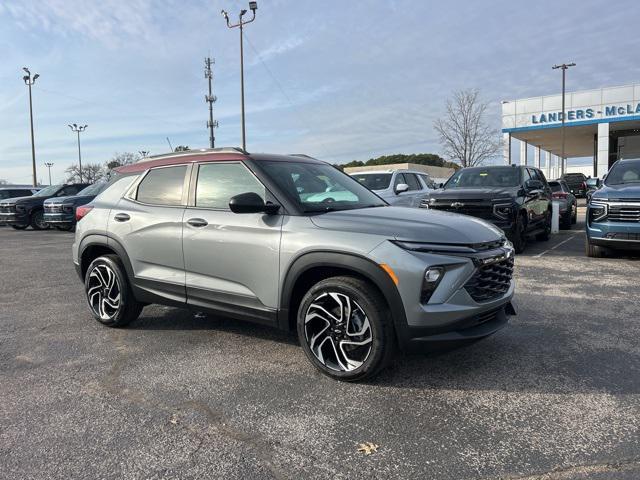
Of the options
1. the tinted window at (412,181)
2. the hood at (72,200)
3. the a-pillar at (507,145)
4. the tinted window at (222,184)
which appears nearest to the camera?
the tinted window at (222,184)

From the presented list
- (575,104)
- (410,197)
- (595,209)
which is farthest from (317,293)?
(575,104)

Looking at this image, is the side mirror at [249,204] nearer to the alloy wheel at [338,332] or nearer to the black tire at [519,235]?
the alloy wheel at [338,332]

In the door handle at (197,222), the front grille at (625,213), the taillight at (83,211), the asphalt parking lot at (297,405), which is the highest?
the taillight at (83,211)

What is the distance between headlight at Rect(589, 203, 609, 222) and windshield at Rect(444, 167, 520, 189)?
179cm

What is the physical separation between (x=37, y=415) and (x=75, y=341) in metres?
1.65

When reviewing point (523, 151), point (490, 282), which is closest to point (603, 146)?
point (523, 151)

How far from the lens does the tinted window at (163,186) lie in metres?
4.68

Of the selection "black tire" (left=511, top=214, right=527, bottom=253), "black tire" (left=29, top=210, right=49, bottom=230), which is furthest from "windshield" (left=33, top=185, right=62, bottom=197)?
"black tire" (left=511, top=214, right=527, bottom=253)

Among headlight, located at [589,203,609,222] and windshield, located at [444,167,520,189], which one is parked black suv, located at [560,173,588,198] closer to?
windshield, located at [444,167,520,189]

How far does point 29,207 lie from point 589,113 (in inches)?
1310

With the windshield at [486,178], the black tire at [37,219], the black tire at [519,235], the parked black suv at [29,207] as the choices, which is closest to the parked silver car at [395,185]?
the windshield at [486,178]

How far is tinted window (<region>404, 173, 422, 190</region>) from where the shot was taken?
41.2 feet

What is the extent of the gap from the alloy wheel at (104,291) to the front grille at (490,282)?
3.45m

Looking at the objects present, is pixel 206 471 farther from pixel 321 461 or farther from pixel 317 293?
pixel 317 293
